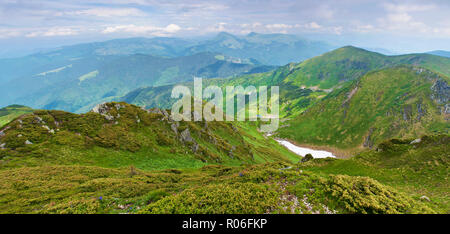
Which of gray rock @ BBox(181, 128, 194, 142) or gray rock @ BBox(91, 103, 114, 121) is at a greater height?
gray rock @ BBox(91, 103, 114, 121)

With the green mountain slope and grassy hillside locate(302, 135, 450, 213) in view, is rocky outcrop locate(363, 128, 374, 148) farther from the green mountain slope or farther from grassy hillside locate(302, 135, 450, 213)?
the green mountain slope

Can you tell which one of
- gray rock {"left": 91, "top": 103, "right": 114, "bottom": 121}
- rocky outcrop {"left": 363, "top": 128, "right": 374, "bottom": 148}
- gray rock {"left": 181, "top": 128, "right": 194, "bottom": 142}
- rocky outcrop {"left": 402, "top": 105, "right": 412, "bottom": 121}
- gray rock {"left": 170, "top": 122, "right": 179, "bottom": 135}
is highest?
gray rock {"left": 91, "top": 103, "right": 114, "bottom": 121}

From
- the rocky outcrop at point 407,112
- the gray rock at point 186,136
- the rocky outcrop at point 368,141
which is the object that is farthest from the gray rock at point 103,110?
the rocky outcrop at point 407,112

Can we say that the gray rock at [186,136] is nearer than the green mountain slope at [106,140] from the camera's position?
No

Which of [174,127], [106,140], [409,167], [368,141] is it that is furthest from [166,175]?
[368,141]

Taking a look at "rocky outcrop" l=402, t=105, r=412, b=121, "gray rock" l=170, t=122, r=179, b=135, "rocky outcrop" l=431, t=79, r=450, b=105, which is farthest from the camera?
"rocky outcrop" l=402, t=105, r=412, b=121

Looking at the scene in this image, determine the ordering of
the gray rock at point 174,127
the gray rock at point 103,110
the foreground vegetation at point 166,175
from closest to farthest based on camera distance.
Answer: the foreground vegetation at point 166,175 < the gray rock at point 103,110 < the gray rock at point 174,127

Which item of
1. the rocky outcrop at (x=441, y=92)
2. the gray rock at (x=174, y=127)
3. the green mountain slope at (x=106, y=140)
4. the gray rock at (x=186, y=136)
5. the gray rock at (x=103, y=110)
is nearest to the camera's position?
the green mountain slope at (x=106, y=140)

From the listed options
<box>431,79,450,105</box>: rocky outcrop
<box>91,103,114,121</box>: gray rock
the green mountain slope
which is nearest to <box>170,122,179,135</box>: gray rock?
the green mountain slope

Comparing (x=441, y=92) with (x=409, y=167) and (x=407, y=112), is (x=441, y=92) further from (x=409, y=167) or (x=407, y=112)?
(x=409, y=167)

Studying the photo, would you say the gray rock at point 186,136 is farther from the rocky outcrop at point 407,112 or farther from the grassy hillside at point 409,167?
the rocky outcrop at point 407,112
